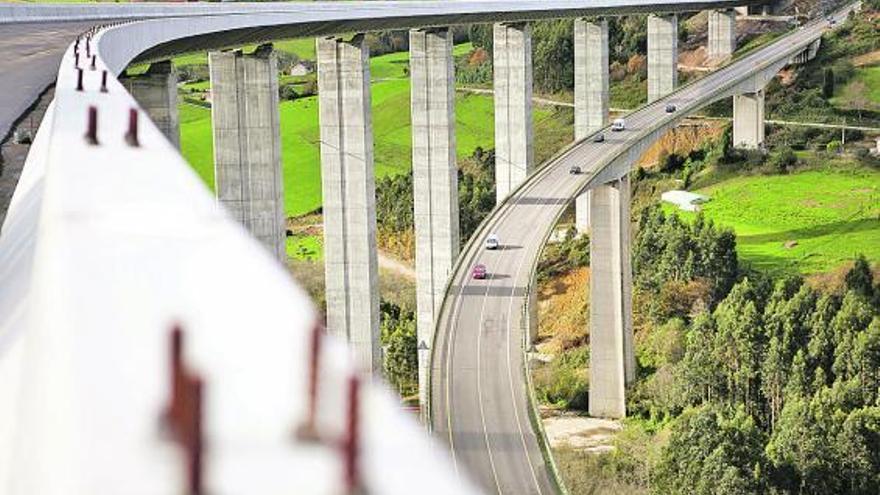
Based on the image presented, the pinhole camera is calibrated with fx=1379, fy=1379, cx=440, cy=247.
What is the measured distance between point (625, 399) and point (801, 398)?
400 inches

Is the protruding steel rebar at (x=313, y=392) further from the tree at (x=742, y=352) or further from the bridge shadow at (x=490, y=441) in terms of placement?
the tree at (x=742, y=352)

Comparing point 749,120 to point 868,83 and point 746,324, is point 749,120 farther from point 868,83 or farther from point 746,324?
point 746,324

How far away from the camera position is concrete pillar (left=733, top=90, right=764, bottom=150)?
8362cm

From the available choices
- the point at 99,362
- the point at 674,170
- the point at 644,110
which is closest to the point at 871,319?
the point at 644,110

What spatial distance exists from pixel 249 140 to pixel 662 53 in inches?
2034

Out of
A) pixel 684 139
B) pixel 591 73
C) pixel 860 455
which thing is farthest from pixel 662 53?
pixel 860 455

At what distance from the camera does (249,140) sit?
38.1m

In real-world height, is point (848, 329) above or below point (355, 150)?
below

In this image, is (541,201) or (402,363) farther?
(402,363)

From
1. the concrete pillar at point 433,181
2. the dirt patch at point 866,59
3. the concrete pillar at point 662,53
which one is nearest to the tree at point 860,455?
the concrete pillar at point 433,181

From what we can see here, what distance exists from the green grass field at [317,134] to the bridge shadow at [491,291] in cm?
4314

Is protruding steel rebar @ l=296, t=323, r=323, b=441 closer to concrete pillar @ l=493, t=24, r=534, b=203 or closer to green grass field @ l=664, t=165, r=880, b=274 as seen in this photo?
concrete pillar @ l=493, t=24, r=534, b=203

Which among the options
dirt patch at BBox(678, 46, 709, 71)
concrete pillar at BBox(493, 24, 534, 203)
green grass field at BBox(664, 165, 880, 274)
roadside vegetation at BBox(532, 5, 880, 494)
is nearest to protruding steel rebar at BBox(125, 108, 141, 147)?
roadside vegetation at BBox(532, 5, 880, 494)

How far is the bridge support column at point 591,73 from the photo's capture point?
7025 centimetres
